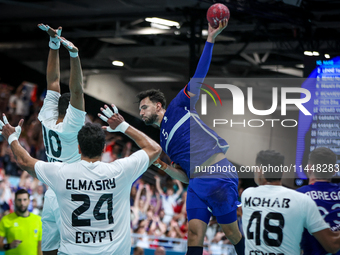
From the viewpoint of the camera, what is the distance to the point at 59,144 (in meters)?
5.17

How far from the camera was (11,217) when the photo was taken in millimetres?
7629

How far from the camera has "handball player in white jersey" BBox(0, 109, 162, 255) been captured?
382 cm

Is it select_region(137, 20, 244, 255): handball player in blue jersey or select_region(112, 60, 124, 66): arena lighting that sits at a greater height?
select_region(112, 60, 124, 66): arena lighting

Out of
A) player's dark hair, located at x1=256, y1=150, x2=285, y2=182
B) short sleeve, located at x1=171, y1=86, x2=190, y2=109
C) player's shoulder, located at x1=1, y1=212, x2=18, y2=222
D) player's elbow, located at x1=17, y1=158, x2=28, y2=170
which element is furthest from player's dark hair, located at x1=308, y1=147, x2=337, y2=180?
player's shoulder, located at x1=1, y1=212, x2=18, y2=222

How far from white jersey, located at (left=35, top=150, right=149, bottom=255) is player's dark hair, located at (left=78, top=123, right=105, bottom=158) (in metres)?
0.11

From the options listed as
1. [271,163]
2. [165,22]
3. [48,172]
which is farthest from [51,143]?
[165,22]

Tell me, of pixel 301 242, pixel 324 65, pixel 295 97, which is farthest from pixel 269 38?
pixel 301 242

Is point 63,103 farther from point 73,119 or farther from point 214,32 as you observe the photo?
point 214,32

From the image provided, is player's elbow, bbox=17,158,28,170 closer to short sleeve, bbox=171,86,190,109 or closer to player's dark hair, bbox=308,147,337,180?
short sleeve, bbox=171,86,190,109

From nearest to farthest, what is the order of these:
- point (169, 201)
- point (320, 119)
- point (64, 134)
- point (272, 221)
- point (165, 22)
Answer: point (272, 221)
point (64, 134)
point (320, 119)
point (169, 201)
point (165, 22)

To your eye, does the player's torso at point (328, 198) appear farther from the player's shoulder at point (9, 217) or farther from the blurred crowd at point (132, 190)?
the player's shoulder at point (9, 217)

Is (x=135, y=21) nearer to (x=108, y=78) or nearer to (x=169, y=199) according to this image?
(x=108, y=78)

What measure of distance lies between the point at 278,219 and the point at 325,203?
0.79 meters

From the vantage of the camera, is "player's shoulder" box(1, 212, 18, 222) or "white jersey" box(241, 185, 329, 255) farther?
"player's shoulder" box(1, 212, 18, 222)
